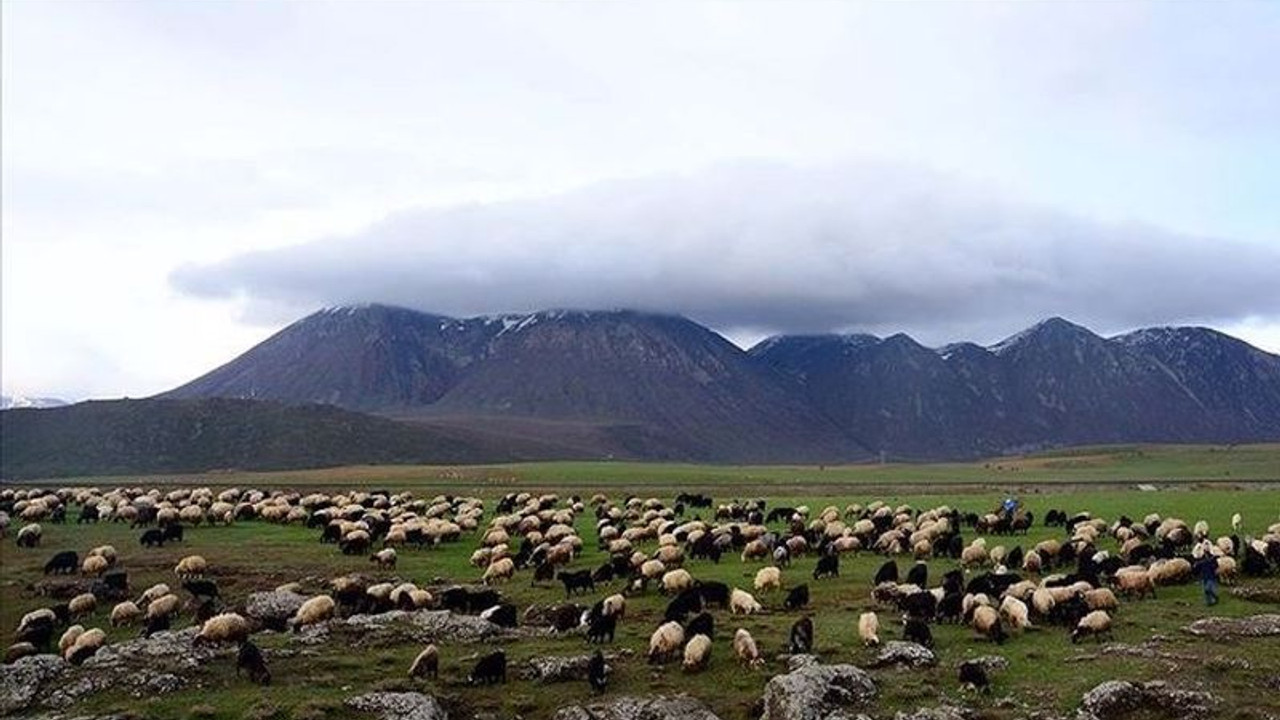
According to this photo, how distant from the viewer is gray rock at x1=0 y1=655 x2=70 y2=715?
904 inches

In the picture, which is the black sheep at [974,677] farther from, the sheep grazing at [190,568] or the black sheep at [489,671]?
the sheep grazing at [190,568]

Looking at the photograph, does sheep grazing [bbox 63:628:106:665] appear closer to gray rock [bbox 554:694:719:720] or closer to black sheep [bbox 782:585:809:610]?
gray rock [bbox 554:694:719:720]

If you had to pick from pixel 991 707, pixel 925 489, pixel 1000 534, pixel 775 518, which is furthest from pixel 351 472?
pixel 991 707

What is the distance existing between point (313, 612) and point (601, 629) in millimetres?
9023

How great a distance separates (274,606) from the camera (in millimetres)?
30562

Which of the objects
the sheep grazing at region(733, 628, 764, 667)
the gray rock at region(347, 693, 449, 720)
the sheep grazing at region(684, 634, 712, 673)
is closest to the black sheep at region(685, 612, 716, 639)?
the sheep grazing at region(684, 634, 712, 673)

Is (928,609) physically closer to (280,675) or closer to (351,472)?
(280,675)

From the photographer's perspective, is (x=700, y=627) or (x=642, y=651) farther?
(x=642, y=651)

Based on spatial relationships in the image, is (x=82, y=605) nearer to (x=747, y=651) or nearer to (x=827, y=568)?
(x=747, y=651)

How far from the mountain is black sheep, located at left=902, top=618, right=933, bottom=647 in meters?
162

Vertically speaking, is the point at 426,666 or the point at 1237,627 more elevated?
the point at 1237,627

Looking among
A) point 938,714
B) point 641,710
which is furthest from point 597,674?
point 938,714

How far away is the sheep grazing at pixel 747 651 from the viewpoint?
2414 cm

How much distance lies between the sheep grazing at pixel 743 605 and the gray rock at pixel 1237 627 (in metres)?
11.4
